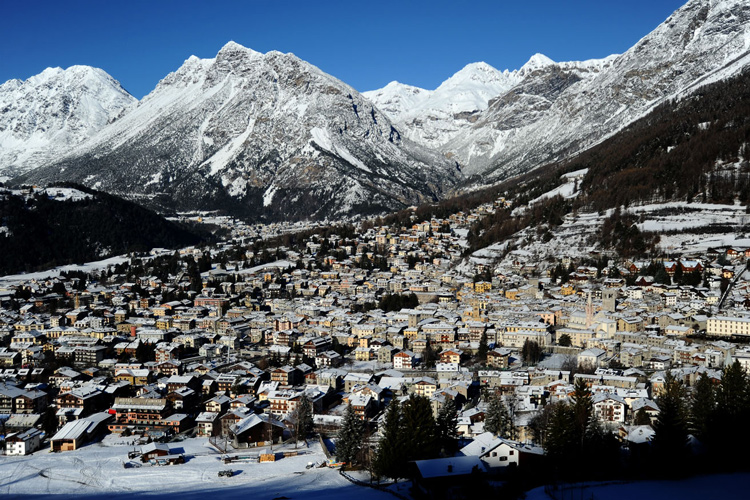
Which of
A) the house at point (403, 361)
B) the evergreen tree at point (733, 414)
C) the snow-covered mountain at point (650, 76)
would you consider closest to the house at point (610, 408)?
the evergreen tree at point (733, 414)

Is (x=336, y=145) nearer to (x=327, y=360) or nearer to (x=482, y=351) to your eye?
(x=327, y=360)

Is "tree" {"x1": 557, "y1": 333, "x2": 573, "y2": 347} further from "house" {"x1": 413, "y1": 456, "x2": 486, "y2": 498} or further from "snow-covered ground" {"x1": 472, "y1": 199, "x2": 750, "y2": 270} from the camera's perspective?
"house" {"x1": 413, "y1": 456, "x2": 486, "y2": 498}

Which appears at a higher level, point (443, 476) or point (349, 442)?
point (443, 476)

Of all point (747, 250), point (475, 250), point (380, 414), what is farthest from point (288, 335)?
point (747, 250)

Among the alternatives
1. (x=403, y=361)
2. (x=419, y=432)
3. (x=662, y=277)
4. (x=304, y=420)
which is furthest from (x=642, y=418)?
(x=662, y=277)

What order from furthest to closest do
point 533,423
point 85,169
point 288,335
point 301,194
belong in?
1. point 85,169
2. point 301,194
3. point 288,335
4. point 533,423

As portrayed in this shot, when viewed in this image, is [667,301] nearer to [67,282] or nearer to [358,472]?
[358,472]

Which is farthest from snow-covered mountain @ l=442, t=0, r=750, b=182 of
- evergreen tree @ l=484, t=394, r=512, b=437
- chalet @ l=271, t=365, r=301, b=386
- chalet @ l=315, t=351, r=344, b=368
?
evergreen tree @ l=484, t=394, r=512, b=437

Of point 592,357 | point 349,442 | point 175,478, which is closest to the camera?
point 175,478
